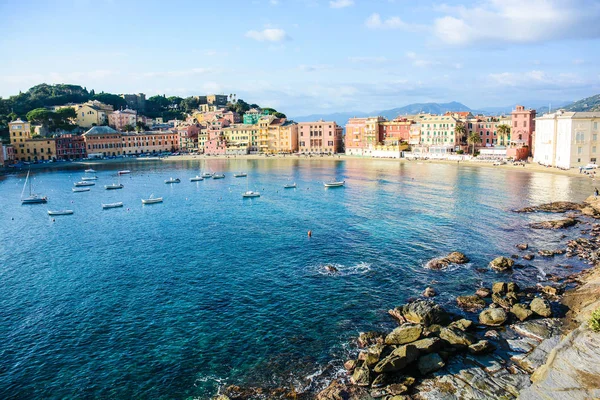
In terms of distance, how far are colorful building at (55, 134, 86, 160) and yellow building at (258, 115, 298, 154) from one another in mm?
62871

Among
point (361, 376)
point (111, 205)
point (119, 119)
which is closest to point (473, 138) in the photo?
point (111, 205)

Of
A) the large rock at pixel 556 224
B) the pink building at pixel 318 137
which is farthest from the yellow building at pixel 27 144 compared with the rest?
the large rock at pixel 556 224

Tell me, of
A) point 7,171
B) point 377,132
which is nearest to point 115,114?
point 7,171

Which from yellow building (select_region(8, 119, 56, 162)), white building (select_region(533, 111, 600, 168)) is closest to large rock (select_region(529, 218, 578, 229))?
white building (select_region(533, 111, 600, 168))

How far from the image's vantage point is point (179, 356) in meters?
24.2

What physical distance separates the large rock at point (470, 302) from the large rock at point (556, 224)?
23.1 m

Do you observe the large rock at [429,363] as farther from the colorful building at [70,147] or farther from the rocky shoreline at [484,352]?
the colorful building at [70,147]

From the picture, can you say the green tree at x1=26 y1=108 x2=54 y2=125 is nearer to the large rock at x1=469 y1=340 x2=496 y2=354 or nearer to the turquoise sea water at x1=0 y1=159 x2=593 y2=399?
the turquoise sea water at x1=0 y1=159 x2=593 y2=399

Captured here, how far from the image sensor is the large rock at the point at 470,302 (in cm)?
2898

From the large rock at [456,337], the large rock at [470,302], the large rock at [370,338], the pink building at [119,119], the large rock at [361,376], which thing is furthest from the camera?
the pink building at [119,119]

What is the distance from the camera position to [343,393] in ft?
66.6

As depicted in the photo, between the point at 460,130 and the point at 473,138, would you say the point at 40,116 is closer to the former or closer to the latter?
the point at 460,130

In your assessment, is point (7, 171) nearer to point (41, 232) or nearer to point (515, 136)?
point (41, 232)

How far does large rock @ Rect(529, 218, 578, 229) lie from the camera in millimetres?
48091
